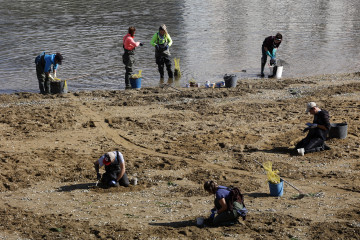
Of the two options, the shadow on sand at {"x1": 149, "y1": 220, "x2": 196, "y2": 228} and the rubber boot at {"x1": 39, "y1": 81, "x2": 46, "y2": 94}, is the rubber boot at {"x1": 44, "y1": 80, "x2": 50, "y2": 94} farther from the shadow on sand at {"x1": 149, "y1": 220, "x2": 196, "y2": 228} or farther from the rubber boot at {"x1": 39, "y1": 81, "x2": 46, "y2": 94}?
the shadow on sand at {"x1": 149, "y1": 220, "x2": 196, "y2": 228}

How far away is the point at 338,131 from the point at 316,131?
1020mm

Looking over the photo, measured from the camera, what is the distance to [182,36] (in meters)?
28.8

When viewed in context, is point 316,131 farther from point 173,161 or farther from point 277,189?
point 173,161

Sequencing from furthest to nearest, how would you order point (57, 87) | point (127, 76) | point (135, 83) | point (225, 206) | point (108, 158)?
point (127, 76)
point (135, 83)
point (57, 87)
point (108, 158)
point (225, 206)

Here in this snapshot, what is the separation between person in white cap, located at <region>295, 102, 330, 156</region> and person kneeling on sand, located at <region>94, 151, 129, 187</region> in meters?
4.37

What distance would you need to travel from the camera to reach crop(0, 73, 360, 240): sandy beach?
378 inches

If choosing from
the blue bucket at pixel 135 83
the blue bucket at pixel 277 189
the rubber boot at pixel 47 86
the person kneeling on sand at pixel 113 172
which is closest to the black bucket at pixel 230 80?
the blue bucket at pixel 135 83

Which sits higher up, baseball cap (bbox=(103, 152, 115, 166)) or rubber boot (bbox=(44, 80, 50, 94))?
rubber boot (bbox=(44, 80, 50, 94))

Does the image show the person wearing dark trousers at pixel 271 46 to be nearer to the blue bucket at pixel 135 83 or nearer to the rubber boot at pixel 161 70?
the rubber boot at pixel 161 70

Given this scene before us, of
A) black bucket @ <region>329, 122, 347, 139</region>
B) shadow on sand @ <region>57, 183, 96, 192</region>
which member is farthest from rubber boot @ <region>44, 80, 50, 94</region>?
black bucket @ <region>329, 122, 347, 139</region>

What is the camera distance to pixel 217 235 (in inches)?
364

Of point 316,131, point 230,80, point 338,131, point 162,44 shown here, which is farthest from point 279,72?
point 316,131

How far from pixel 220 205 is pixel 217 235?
529 mm

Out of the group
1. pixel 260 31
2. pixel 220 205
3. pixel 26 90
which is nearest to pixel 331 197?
pixel 220 205
